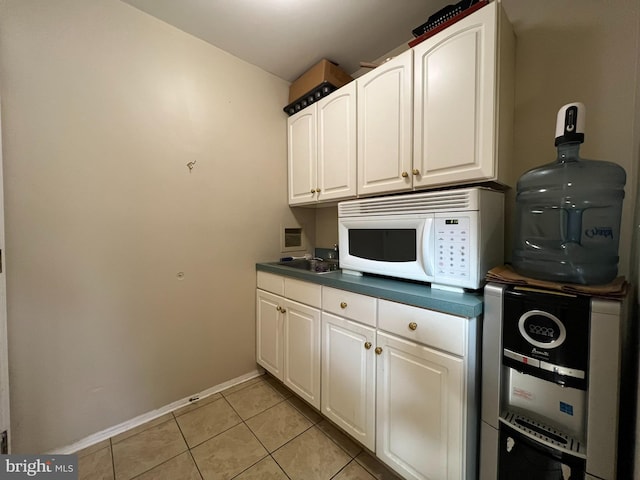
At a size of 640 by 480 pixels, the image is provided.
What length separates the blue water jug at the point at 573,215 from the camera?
803 mm

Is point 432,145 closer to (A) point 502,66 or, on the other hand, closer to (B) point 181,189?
(A) point 502,66

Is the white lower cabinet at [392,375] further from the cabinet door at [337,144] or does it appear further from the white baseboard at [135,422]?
the cabinet door at [337,144]

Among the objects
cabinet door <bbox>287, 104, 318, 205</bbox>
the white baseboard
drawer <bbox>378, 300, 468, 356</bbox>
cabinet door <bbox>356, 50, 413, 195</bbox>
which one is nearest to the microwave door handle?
drawer <bbox>378, 300, 468, 356</bbox>

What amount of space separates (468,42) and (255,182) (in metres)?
1.48

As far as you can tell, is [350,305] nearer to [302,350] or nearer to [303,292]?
[303,292]

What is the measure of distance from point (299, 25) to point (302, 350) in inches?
78.7

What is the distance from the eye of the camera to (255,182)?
1.89 metres

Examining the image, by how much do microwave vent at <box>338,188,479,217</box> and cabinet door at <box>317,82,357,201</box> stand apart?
0.69 ft

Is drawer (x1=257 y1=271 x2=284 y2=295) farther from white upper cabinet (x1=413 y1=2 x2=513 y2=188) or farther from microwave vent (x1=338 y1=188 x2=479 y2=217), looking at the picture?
white upper cabinet (x1=413 y1=2 x2=513 y2=188)

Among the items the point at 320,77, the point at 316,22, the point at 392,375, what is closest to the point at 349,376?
the point at 392,375

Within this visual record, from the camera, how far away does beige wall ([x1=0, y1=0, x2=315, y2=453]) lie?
1.14 m

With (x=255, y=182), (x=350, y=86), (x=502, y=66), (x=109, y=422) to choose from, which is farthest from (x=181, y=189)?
(x=502, y=66)

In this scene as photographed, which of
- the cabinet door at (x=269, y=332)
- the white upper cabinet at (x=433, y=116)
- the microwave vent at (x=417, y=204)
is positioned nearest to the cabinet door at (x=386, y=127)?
the white upper cabinet at (x=433, y=116)

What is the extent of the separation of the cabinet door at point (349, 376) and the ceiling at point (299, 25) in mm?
1732
